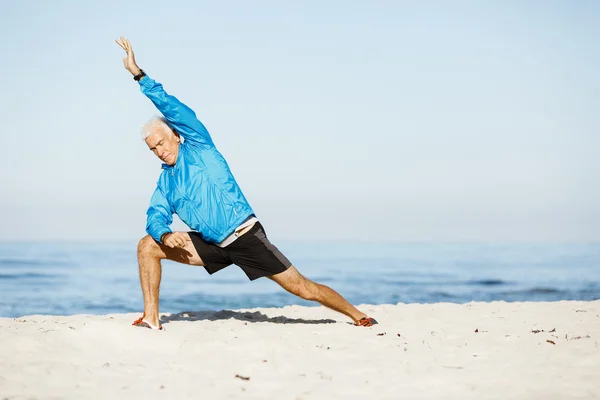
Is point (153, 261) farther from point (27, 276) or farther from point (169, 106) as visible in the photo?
point (27, 276)

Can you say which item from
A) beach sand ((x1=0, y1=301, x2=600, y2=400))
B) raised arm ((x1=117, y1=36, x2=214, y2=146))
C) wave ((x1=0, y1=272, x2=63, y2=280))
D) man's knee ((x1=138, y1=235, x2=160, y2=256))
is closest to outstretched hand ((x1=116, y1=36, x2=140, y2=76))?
raised arm ((x1=117, y1=36, x2=214, y2=146))

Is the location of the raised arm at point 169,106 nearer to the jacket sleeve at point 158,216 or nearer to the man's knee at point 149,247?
the jacket sleeve at point 158,216

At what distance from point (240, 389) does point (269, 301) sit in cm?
1180

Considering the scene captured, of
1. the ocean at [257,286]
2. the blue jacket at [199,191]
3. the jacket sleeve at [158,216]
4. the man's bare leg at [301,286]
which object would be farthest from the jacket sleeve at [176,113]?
the ocean at [257,286]

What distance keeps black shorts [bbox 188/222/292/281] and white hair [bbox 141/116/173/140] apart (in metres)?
0.91

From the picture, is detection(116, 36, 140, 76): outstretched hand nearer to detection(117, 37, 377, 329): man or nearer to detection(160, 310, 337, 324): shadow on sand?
detection(117, 37, 377, 329): man

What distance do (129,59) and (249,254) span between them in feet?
6.19

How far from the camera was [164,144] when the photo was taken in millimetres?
5617

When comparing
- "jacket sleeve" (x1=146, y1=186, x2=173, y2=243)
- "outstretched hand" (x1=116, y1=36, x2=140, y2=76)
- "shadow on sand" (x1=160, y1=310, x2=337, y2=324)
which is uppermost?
"outstretched hand" (x1=116, y1=36, x2=140, y2=76)

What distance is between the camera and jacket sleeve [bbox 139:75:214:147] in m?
5.38

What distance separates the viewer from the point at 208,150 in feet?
18.7

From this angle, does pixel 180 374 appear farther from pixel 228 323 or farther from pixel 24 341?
pixel 228 323

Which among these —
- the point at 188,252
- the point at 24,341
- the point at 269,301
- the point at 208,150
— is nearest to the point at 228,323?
the point at 188,252

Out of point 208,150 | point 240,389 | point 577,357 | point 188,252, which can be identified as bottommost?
point 240,389
